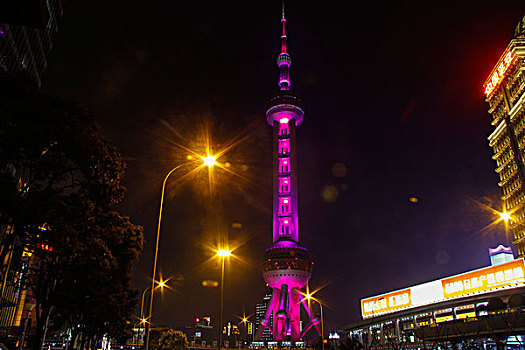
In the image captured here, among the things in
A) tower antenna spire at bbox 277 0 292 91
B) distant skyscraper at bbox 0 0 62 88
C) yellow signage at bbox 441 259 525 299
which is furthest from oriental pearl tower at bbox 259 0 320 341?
distant skyscraper at bbox 0 0 62 88

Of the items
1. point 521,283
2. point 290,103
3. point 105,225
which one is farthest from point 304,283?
point 105,225

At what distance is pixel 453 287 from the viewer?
48.9 metres

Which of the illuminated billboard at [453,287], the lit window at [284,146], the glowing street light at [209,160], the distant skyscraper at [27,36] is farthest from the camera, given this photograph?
the lit window at [284,146]

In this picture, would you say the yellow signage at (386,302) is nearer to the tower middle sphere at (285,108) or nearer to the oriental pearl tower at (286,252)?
the oriental pearl tower at (286,252)

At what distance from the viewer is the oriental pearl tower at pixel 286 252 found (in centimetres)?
13050

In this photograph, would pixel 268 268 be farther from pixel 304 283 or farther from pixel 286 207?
pixel 286 207

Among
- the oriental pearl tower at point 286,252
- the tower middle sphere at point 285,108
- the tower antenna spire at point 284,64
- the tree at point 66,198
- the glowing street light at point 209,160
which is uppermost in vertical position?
the tower antenna spire at point 284,64

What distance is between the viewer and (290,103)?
146 metres

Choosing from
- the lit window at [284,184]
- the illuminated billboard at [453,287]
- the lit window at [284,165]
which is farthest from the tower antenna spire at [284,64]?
the illuminated billboard at [453,287]

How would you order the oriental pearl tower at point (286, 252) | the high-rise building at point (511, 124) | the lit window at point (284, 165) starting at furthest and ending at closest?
1. the lit window at point (284, 165)
2. the oriental pearl tower at point (286, 252)
3. the high-rise building at point (511, 124)

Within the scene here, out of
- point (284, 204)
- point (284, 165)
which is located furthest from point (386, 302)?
point (284, 165)

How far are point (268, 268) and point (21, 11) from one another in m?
126

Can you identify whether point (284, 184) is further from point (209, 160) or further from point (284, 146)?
point (209, 160)

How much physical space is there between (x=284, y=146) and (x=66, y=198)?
129 meters
